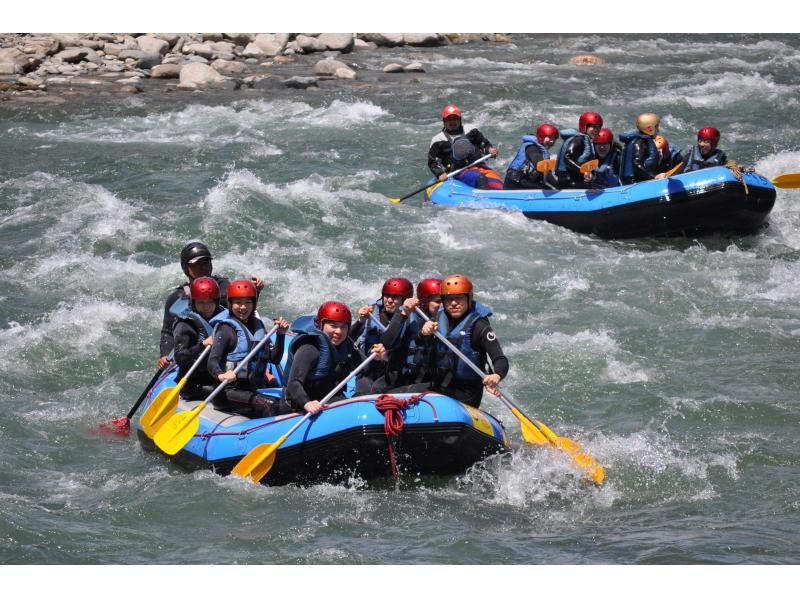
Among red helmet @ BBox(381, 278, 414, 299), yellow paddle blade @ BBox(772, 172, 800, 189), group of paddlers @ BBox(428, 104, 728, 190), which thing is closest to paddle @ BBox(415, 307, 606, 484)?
red helmet @ BBox(381, 278, 414, 299)

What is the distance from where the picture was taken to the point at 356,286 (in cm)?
1259

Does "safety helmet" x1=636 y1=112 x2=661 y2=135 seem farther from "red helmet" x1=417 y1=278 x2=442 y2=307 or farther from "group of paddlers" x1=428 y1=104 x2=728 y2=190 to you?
"red helmet" x1=417 y1=278 x2=442 y2=307

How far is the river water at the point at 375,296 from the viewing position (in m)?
7.30

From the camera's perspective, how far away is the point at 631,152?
544 inches

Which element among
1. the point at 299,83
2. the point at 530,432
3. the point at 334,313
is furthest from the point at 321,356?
the point at 299,83

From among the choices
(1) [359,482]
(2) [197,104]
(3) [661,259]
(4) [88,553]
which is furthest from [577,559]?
(2) [197,104]

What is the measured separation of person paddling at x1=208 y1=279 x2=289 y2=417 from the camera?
827 cm

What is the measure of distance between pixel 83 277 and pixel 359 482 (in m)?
6.33

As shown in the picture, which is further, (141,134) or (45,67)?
(45,67)

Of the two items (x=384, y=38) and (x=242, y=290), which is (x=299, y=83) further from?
(x=242, y=290)

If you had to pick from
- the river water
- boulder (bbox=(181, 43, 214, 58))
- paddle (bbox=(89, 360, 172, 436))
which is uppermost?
boulder (bbox=(181, 43, 214, 58))

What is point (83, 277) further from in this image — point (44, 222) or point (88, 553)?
point (88, 553)

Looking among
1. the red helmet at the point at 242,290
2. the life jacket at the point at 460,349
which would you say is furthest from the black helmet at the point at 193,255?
the life jacket at the point at 460,349

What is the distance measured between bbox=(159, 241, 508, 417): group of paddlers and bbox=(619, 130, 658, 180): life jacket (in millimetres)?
6139
